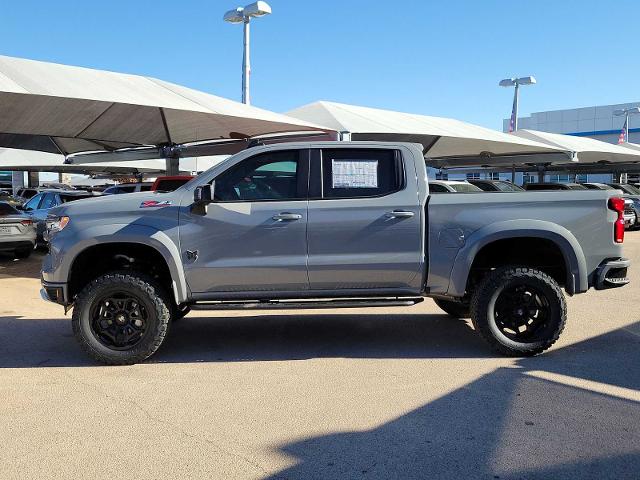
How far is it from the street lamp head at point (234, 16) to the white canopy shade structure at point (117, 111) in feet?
14.4

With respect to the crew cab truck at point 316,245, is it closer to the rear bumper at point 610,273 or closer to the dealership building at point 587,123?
the rear bumper at point 610,273

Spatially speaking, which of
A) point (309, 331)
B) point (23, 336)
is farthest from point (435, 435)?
point (23, 336)

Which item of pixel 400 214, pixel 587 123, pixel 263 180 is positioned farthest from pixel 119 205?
pixel 587 123

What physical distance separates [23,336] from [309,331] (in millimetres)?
3077

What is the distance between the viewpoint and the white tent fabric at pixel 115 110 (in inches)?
388

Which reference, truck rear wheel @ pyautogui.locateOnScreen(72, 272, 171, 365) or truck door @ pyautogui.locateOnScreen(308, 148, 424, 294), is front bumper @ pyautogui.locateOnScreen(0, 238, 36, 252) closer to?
truck rear wheel @ pyautogui.locateOnScreen(72, 272, 171, 365)

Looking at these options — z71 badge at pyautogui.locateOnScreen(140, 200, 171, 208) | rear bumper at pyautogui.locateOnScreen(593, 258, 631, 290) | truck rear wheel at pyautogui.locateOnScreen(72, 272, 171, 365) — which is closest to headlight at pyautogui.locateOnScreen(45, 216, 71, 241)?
truck rear wheel at pyautogui.locateOnScreen(72, 272, 171, 365)

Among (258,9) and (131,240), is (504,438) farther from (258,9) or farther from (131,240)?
(258,9)

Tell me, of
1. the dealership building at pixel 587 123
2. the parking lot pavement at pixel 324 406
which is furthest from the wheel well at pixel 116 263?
the dealership building at pixel 587 123

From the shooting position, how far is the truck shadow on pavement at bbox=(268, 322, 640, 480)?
3318 millimetres

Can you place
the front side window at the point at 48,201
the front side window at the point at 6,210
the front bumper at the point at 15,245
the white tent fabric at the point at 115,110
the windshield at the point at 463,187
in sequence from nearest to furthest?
the white tent fabric at the point at 115,110 < the front bumper at the point at 15,245 < the front side window at the point at 6,210 < the front side window at the point at 48,201 < the windshield at the point at 463,187

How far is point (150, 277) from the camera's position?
5445mm

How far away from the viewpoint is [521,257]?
5.89 meters

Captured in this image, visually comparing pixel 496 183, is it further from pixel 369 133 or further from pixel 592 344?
pixel 592 344
